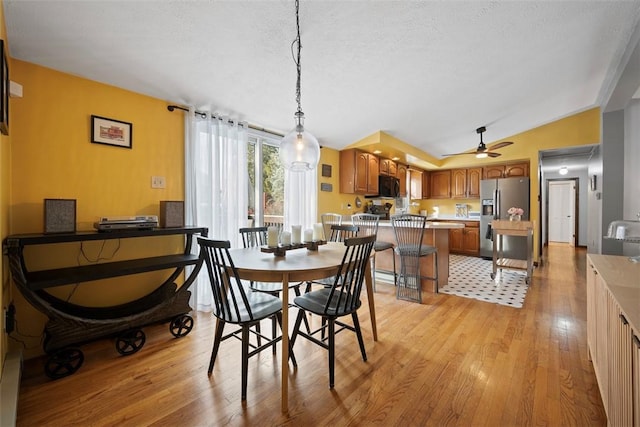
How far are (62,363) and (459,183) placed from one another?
745cm

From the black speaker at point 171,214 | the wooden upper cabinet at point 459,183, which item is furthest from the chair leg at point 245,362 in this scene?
the wooden upper cabinet at point 459,183

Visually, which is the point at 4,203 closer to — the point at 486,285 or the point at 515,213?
the point at 486,285

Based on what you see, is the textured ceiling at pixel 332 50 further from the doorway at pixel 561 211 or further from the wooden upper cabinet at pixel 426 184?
the doorway at pixel 561 211

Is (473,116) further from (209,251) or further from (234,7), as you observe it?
(209,251)

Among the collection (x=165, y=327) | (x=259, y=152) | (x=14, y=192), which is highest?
(x=259, y=152)

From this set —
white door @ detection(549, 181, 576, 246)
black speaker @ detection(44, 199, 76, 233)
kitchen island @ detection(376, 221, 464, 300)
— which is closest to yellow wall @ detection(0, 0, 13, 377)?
black speaker @ detection(44, 199, 76, 233)

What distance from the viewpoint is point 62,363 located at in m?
1.88

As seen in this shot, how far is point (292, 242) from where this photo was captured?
91.5 inches

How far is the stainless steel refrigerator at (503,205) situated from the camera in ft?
17.3

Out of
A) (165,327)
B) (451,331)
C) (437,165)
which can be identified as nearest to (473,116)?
(437,165)

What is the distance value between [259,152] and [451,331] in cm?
309

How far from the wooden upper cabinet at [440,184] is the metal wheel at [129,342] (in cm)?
695

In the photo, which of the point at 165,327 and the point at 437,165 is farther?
the point at 437,165

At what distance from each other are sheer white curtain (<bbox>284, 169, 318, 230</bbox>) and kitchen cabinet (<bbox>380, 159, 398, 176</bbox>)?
1.71 meters
